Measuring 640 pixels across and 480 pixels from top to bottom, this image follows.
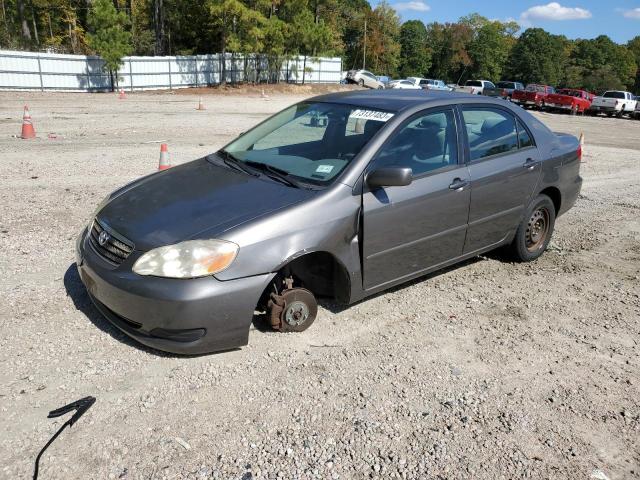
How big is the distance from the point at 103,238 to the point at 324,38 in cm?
4296

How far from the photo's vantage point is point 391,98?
4539 mm


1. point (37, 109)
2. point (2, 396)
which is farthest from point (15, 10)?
point (2, 396)

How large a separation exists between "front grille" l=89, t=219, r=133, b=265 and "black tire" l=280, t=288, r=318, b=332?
1.05 m

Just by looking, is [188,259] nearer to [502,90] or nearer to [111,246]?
[111,246]

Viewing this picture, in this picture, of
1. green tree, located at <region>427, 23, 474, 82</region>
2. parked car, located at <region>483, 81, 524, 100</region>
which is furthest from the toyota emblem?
green tree, located at <region>427, 23, 474, 82</region>

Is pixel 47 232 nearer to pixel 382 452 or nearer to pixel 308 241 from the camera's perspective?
pixel 308 241

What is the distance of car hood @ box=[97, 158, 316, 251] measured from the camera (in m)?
3.35

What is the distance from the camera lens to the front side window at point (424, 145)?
13.2ft

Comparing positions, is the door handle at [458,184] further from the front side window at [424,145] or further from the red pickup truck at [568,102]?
the red pickup truck at [568,102]

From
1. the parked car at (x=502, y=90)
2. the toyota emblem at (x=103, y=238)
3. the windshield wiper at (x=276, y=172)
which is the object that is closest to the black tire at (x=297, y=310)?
the windshield wiper at (x=276, y=172)

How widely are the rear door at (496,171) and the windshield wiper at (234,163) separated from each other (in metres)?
1.83

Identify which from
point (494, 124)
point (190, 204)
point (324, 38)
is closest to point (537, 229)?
point (494, 124)

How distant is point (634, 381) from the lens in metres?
3.52

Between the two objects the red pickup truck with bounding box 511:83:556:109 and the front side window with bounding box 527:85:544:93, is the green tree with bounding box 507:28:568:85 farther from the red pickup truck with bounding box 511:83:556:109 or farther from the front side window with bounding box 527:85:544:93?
the red pickup truck with bounding box 511:83:556:109
